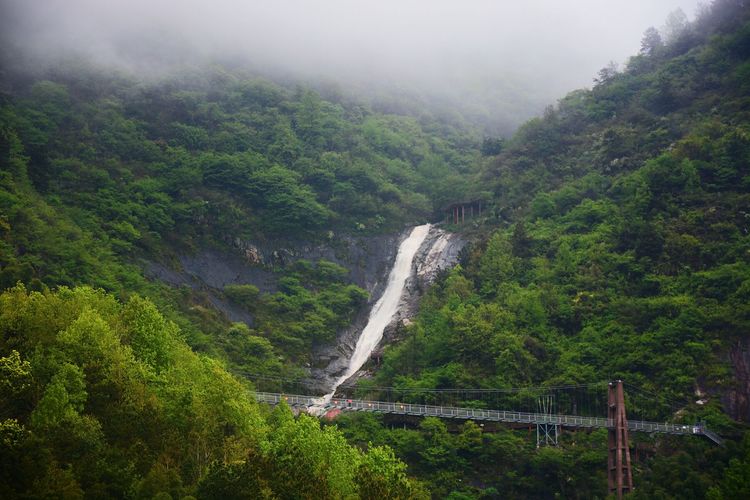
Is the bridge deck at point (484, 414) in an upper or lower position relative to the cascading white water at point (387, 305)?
lower

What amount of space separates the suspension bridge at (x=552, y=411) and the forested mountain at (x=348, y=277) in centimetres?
88

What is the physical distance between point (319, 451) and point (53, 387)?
40.0ft

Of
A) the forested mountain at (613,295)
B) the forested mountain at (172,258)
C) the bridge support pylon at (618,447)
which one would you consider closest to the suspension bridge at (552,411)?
the bridge support pylon at (618,447)

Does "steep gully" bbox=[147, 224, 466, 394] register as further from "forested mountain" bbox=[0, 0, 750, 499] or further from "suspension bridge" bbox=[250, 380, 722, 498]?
"suspension bridge" bbox=[250, 380, 722, 498]

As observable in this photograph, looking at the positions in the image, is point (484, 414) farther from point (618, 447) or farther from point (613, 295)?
point (613, 295)

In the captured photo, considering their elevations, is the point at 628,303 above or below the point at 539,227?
below

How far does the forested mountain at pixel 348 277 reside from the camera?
129 feet

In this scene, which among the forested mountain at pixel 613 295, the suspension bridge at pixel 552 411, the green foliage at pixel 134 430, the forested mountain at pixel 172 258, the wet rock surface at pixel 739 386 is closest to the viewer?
the green foliage at pixel 134 430

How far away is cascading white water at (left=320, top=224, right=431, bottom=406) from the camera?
78.5 metres

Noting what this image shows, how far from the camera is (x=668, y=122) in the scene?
8969 centimetres

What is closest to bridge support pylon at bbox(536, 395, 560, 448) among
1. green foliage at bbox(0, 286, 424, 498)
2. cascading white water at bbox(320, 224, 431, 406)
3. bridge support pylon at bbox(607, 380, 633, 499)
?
bridge support pylon at bbox(607, 380, 633, 499)

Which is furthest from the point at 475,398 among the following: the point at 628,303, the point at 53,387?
the point at 53,387

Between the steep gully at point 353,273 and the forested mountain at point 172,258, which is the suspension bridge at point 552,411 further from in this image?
the steep gully at point 353,273

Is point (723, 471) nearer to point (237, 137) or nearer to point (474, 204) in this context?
point (474, 204)
